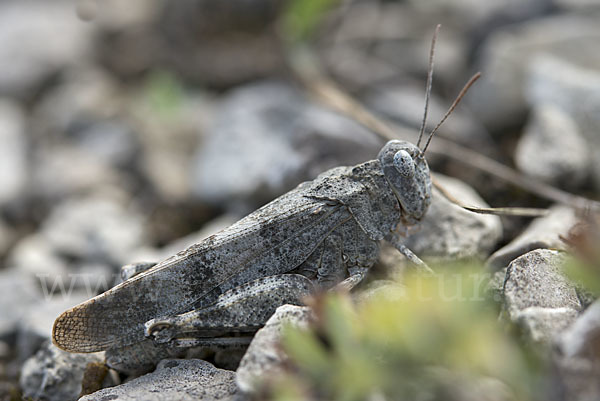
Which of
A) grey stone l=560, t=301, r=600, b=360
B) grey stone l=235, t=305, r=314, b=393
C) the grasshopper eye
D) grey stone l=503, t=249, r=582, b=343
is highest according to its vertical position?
the grasshopper eye

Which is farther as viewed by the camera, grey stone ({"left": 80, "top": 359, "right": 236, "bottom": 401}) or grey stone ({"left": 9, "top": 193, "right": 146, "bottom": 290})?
grey stone ({"left": 9, "top": 193, "right": 146, "bottom": 290})

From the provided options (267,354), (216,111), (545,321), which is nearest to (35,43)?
(216,111)

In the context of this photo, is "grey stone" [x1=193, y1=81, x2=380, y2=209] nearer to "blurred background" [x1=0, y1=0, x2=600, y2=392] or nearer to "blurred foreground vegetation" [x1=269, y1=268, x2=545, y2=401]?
"blurred background" [x1=0, y1=0, x2=600, y2=392]

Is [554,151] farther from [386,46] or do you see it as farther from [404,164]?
[386,46]

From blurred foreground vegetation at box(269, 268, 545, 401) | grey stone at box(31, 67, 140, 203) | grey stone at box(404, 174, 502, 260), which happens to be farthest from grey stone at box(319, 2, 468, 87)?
blurred foreground vegetation at box(269, 268, 545, 401)

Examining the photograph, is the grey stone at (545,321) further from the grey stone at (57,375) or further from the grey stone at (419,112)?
the grey stone at (419,112)

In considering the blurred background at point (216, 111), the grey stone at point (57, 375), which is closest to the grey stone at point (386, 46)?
the blurred background at point (216, 111)

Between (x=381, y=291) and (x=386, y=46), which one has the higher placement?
(x=381, y=291)
